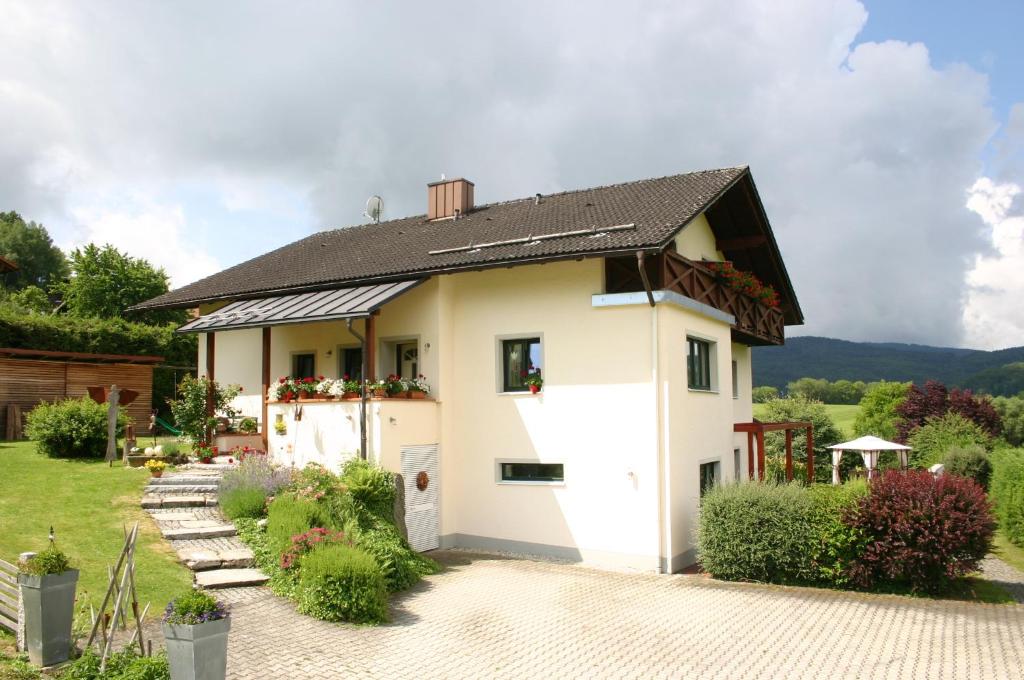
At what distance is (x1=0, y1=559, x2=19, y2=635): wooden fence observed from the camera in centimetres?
761

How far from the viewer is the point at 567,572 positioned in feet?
43.3

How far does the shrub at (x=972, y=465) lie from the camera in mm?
25078

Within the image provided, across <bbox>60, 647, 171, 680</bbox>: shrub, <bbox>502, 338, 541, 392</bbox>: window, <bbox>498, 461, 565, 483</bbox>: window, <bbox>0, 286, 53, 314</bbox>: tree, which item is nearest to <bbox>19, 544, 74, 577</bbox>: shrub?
<bbox>60, 647, 171, 680</bbox>: shrub

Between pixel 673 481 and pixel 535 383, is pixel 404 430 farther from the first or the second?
pixel 673 481

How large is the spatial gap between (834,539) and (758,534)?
118 cm

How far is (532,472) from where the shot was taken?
14.8 m

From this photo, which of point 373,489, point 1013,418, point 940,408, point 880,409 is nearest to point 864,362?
point 1013,418

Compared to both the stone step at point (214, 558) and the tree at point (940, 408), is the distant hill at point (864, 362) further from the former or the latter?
the stone step at point (214, 558)

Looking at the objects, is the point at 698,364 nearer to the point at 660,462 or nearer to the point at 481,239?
the point at 660,462

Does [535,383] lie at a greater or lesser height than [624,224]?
lesser

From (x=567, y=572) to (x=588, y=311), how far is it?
4.76 m

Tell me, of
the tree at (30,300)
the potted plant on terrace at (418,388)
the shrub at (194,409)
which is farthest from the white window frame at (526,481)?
the tree at (30,300)

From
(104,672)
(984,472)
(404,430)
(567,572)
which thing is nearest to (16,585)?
(104,672)

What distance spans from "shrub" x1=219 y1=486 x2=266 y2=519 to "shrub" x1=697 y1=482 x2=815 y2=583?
7.50 meters
